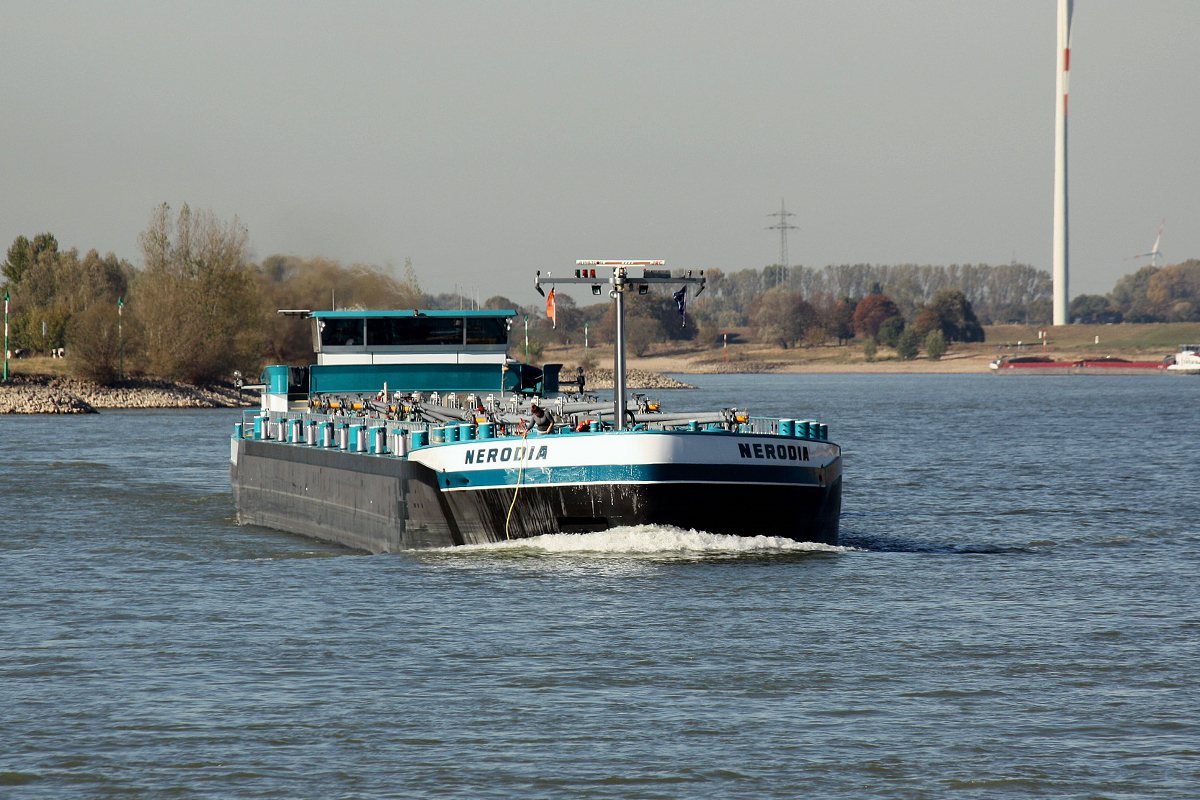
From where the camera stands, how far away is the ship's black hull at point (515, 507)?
25.6 m

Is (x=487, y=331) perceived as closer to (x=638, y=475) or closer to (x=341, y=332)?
(x=341, y=332)

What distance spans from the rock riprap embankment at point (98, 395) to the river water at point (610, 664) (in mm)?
75961

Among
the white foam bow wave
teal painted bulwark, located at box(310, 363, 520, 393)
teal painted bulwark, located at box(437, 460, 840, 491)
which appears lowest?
the white foam bow wave

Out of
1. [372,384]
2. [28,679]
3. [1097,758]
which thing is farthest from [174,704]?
[372,384]

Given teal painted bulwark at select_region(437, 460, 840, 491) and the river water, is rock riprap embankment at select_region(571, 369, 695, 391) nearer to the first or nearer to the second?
the river water

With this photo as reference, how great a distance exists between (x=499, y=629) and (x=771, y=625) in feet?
13.8

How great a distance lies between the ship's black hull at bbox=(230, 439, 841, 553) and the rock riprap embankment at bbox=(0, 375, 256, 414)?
264 ft

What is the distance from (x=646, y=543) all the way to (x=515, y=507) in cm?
260

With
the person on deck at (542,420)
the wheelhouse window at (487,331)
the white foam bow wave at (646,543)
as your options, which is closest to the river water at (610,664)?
the white foam bow wave at (646,543)

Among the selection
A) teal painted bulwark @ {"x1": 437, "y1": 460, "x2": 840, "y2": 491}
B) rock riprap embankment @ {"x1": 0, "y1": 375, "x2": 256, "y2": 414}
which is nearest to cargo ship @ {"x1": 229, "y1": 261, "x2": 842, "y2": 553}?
teal painted bulwark @ {"x1": 437, "y1": 460, "x2": 840, "y2": 491}

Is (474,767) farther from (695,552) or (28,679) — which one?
(695,552)

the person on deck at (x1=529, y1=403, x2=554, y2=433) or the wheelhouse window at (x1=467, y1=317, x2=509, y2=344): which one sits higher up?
the wheelhouse window at (x1=467, y1=317, x2=509, y2=344)

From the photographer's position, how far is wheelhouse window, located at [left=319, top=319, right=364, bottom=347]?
38156mm

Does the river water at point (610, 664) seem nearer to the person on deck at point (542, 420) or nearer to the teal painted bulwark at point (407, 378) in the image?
the person on deck at point (542, 420)
